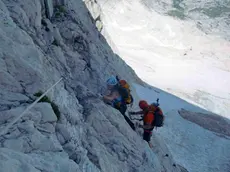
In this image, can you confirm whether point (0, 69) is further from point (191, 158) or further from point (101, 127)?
point (191, 158)

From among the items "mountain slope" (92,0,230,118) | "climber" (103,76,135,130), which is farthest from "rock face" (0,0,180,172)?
"mountain slope" (92,0,230,118)

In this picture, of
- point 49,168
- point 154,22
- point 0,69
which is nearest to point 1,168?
point 49,168

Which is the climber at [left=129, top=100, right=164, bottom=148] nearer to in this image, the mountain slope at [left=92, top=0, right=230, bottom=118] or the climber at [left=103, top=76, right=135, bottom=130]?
the climber at [left=103, top=76, right=135, bottom=130]

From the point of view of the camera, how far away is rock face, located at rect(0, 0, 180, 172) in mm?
5292

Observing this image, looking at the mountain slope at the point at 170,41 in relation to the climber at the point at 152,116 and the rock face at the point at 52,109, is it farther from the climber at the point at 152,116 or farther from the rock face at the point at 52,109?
the climber at the point at 152,116

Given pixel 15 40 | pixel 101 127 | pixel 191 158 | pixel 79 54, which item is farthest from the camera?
pixel 191 158

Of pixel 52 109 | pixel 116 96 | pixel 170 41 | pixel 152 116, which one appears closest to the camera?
pixel 52 109

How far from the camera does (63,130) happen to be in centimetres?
627

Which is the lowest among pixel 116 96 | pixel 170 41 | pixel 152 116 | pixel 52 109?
pixel 52 109

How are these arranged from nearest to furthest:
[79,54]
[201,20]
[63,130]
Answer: [63,130]
[79,54]
[201,20]

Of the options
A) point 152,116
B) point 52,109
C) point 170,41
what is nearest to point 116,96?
point 152,116

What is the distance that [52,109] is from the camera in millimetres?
6336

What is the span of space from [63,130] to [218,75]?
47212mm

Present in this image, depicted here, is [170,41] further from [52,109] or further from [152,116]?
[52,109]
